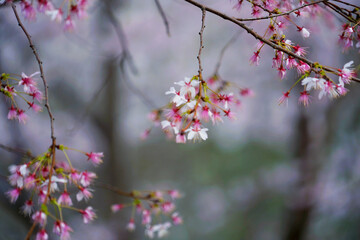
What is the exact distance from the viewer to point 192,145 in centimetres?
530

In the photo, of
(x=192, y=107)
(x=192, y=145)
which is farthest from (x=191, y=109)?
(x=192, y=145)

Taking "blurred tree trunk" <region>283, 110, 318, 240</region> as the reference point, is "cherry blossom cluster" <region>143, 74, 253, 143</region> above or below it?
below

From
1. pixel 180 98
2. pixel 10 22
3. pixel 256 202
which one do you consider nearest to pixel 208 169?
pixel 256 202

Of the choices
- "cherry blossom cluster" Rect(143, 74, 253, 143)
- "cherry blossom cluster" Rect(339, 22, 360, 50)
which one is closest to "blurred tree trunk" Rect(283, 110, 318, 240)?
"cherry blossom cluster" Rect(339, 22, 360, 50)

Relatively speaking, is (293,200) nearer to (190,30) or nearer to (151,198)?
(151,198)

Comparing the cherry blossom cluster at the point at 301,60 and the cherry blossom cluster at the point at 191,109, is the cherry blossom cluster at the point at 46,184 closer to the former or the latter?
the cherry blossom cluster at the point at 191,109

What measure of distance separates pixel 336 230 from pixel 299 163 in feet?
3.27

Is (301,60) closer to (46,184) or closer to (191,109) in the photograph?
(191,109)

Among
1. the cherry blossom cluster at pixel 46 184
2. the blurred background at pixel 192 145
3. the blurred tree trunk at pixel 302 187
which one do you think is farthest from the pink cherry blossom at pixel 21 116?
the blurred tree trunk at pixel 302 187

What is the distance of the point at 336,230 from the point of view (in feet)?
10.3

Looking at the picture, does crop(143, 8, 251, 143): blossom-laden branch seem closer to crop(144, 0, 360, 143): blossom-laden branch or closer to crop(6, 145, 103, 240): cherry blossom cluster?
crop(144, 0, 360, 143): blossom-laden branch

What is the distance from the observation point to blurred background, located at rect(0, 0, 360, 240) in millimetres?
2396

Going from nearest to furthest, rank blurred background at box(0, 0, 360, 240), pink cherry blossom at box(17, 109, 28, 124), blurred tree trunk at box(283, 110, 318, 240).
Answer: pink cherry blossom at box(17, 109, 28, 124) < blurred tree trunk at box(283, 110, 318, 240) < blurred background at box(0, 0, 360, 240)

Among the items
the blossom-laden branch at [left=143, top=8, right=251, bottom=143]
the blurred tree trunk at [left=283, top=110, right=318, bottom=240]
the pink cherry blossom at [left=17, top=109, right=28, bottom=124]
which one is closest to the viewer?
the blossom-laden branch at [left=143, top=8, right=251, bottom=143]
